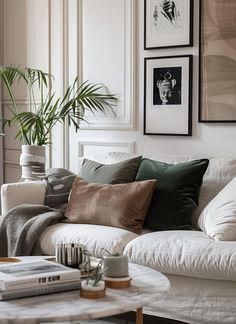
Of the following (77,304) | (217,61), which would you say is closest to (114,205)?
(217,61)

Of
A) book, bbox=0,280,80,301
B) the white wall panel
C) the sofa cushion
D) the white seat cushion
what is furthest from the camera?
the white wall panel

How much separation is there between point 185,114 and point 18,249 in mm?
1400

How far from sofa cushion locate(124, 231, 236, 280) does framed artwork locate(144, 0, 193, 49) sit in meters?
1.46

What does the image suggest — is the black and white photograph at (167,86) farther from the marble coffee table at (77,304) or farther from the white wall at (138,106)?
the marble coffee table at (77,304)

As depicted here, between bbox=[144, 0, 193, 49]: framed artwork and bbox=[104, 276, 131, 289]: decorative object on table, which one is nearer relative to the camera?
bbox=[104, 276, 131, 289]: decorative object on table

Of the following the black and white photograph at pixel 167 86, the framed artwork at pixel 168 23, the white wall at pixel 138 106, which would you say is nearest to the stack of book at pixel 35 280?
the white wall at pixel 138 106

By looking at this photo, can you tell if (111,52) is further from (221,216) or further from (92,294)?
(92,294)

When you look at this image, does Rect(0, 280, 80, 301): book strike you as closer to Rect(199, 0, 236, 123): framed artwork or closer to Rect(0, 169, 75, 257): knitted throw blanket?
Rect(0, 169, 75, 257): knitted throw blanket

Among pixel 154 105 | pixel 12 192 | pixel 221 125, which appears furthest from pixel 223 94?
pixel 12 192

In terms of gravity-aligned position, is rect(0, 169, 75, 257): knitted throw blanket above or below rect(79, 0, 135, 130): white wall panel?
below

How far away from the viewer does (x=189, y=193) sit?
11.3 ft

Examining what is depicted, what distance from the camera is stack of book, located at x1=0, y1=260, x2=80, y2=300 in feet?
6.82

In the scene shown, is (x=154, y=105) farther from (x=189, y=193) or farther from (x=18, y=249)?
(x=18, y=249)

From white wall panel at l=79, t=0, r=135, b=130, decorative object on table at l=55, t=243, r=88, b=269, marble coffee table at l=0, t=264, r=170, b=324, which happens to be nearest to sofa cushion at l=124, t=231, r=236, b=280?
marble coffee table at l=0, t=264, r=170, b=324
